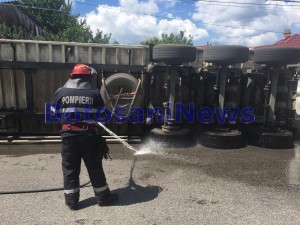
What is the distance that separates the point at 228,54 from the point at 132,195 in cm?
390

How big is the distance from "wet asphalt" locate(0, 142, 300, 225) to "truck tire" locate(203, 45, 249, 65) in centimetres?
207

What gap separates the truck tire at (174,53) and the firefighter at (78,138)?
2.86m

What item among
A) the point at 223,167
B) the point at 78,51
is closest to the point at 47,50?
the point at 78,51

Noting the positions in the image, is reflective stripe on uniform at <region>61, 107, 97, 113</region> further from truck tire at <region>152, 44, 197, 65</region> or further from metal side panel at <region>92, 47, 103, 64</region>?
metal side panel at <region>92, 47, 103, 64</region>

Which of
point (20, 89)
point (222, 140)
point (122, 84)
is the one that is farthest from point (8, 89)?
point (222, 140)

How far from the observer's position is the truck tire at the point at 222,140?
6645mm

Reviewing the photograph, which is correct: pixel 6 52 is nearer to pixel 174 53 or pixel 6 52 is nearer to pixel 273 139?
pixel 174 53

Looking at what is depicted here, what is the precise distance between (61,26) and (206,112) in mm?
32426

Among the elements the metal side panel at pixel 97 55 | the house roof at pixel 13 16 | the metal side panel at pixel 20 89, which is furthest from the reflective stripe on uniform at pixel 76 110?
the house roof at pixel 13 16

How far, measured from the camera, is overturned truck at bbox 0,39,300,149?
6.66 meters

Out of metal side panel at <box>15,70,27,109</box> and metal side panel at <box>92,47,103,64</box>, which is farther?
metal side panel at <box>92,47,103,64</box>

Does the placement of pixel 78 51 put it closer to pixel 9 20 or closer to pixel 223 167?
pixel 223 167

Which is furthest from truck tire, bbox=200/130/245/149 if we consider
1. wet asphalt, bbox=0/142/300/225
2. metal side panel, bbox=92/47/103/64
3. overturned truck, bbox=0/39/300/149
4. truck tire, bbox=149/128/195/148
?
metal side panel, bbox=92/47/103/64

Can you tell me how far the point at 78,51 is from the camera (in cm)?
720
